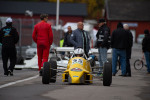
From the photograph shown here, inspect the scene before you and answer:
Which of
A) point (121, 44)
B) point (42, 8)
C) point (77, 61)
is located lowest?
point (77, 61)

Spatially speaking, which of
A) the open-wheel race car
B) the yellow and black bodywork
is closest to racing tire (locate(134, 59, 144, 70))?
the yellow and black bodywork

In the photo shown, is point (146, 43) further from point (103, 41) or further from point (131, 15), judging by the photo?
point (131, 15)

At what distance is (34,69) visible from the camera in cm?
2250

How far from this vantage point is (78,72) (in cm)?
1420

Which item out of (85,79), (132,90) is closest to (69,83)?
(85,79)

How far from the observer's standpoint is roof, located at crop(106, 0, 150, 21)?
102 meters

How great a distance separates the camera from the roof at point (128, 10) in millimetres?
102000

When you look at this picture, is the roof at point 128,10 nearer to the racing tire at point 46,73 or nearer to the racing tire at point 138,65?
the racing tire at point 138,65

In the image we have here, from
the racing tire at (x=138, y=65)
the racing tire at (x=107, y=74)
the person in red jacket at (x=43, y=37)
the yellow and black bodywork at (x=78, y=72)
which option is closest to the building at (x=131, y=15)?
the racing tire at (x=138, y=65)

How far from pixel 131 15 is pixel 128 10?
6.02 ft

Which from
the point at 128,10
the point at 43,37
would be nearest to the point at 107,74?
the point at 43,37

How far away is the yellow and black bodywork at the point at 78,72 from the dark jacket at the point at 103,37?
3.87 meters

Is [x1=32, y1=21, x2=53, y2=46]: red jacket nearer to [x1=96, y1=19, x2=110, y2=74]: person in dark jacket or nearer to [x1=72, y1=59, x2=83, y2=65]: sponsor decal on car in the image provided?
[x1=96, y1=19, x2=110, y2=74]: person in dark jacket

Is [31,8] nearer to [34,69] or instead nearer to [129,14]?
[129,14]
